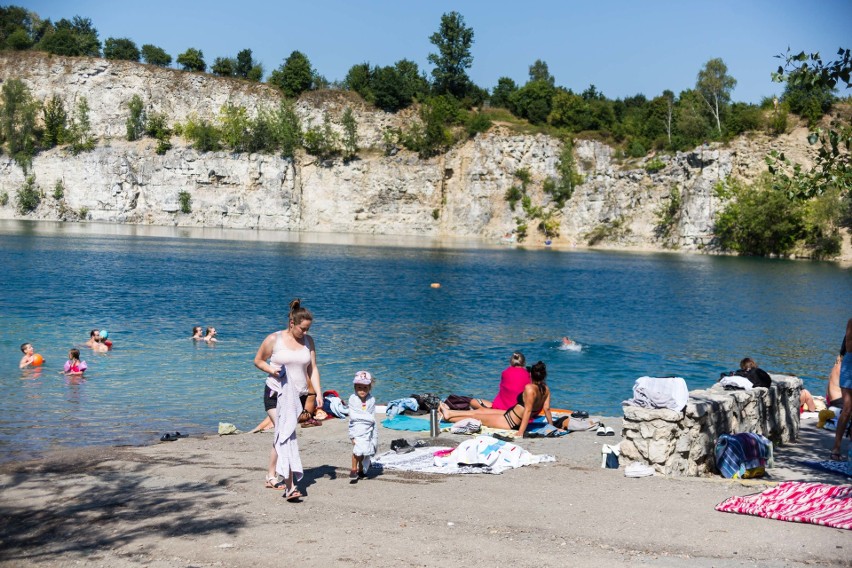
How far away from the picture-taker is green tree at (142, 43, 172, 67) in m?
121

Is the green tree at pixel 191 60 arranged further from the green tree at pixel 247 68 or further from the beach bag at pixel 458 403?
the beach bag at pixel 458 403

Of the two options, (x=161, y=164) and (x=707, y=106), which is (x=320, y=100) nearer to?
(x=161, y=164)

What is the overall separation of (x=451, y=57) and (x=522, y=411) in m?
115

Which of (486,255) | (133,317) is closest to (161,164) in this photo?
(486,255)

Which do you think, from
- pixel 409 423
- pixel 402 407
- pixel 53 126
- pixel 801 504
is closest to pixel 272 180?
pixel 53 126

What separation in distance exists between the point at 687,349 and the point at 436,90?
326 ft

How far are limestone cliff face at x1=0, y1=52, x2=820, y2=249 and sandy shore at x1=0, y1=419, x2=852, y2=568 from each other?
93.6 m

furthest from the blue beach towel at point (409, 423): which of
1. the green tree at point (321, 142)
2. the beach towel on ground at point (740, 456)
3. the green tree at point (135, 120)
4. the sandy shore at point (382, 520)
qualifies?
the green tree at point (135, 120)

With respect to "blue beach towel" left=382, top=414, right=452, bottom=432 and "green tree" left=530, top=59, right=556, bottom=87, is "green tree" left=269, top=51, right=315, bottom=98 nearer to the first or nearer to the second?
"green tree" left=530, top=59, right=556, bottom=87

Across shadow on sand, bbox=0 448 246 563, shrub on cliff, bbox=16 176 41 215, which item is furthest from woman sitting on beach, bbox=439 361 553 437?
shrub on cliff, bbox=16 176 41 215

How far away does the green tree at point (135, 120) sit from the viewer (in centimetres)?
A: 11228

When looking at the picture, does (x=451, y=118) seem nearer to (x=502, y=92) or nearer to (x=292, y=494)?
(x=502, y=92)

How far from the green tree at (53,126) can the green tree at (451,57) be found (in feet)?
179

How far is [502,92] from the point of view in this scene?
123750 mm
